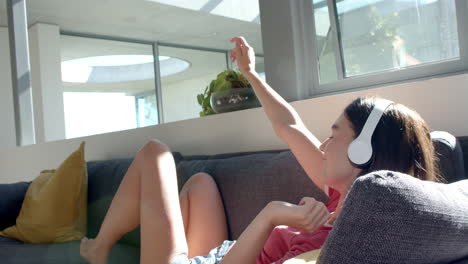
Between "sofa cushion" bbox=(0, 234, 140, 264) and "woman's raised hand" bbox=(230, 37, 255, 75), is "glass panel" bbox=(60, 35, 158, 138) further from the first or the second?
"woman's raised hand" bbox=(230, 37, 255, 75)

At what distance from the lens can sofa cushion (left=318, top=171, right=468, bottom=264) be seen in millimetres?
586

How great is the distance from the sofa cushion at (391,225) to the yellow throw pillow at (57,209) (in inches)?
77.2

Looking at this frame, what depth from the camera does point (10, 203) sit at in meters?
2.50

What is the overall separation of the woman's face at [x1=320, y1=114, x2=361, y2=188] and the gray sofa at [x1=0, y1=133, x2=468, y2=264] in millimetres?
227

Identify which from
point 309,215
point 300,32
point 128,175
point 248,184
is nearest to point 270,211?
point 309,215

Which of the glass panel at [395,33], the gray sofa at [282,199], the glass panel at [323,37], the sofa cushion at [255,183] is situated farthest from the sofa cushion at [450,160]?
the glass panel at [323,37]

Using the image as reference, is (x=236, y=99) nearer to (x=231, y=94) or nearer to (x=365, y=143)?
(x=231, y=94)

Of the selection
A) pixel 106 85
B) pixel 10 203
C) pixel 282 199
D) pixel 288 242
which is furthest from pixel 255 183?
pixel 106 85

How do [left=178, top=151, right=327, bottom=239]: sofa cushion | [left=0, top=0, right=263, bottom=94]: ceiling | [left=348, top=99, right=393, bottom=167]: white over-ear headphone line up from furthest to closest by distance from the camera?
[left=0, top=0, right=263, bottom=94]: ceiling, [left=178, top=151, right=327, bottom=239]: sofa cushion, [left=348, top=99, right=393, bottom=167]: white over-ear headphone

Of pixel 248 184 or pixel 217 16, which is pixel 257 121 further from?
pixel 217 16

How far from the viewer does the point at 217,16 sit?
20.4ft

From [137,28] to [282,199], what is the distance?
5304mm

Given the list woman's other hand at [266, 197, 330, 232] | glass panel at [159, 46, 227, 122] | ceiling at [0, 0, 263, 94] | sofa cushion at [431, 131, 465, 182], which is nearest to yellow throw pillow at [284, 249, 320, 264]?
woman's other hand at [266, 197, 330, 232]

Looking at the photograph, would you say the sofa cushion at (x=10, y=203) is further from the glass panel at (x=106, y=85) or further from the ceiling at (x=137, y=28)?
the glass panel at (x=106, y=85)
